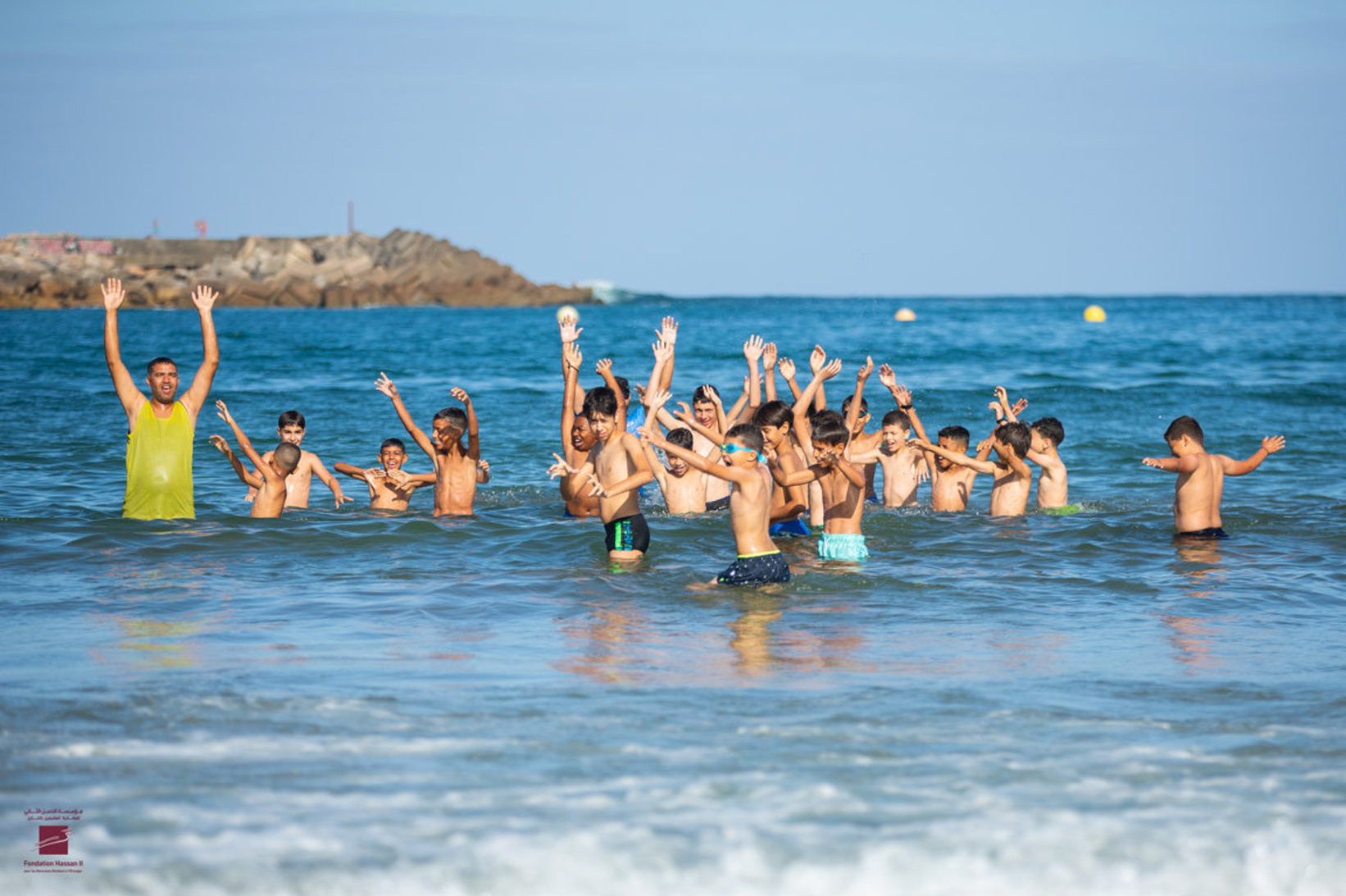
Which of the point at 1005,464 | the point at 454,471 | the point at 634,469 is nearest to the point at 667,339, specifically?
the point at 634,469

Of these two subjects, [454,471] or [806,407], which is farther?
[454,471]

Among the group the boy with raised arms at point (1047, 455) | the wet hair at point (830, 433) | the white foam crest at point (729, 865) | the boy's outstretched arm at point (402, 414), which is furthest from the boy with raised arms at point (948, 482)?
the white foam crest at point (729, 865)

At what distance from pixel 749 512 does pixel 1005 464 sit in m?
4.42

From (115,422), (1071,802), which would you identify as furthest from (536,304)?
(1071,802)

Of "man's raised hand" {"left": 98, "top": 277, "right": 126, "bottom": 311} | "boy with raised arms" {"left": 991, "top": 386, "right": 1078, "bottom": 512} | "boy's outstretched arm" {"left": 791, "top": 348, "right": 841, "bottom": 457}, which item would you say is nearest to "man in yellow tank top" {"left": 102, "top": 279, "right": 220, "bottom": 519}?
"man's raised hand" {"left": 98, "top": 277, "right": 126, "bottom": 311}

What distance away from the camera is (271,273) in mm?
104062

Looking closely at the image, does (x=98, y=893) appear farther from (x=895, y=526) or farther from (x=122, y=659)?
(x=895, y=526)

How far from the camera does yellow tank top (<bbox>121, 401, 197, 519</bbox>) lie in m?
9.67

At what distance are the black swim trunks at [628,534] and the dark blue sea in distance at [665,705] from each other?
23 centimetres

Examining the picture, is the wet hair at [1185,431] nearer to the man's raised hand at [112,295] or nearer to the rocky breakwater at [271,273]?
the man's raised hand at [112,295]

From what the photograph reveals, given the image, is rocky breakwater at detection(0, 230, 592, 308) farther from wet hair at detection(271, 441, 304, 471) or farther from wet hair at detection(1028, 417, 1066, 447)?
wet hair at detection(1028, 417, 1066, 447)

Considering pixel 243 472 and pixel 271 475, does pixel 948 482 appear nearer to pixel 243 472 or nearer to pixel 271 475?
pixel 271 475

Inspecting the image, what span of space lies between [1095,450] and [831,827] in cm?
1570

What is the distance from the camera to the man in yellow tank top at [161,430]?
936 centimetres
